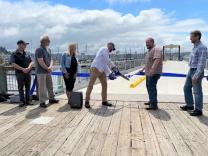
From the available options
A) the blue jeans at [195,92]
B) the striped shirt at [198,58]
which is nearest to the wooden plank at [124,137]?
the blue jeans at [195,92]

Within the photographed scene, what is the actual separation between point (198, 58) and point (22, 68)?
157 inches

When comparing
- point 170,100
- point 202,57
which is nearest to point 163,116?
point 202,57

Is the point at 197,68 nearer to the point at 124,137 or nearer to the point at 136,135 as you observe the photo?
the point at 136,135

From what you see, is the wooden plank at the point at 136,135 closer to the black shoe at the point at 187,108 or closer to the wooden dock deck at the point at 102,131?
the wooden dock deck at the point at 102,131

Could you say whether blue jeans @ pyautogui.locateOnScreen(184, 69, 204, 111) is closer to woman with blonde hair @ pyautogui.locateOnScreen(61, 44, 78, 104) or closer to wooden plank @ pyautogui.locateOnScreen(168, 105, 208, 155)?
wooden plank @ pyautogui.locateOnScreen(168, 105, 208, 155)

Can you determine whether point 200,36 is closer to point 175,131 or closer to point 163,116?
point 163,116

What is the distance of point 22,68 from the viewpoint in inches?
302

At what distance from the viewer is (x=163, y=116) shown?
6625 millimetres

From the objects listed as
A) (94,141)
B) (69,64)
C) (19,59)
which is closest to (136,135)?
(94,141)

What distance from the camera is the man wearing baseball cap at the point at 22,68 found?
767 cm

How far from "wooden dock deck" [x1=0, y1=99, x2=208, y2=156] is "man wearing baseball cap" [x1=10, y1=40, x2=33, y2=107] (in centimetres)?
51

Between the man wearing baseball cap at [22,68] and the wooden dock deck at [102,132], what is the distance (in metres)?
0.51

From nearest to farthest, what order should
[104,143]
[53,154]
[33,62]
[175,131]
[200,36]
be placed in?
[53,154] → [104,143] → [175,131] → [200,36] → [33,62]

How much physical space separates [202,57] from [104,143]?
111 inches
